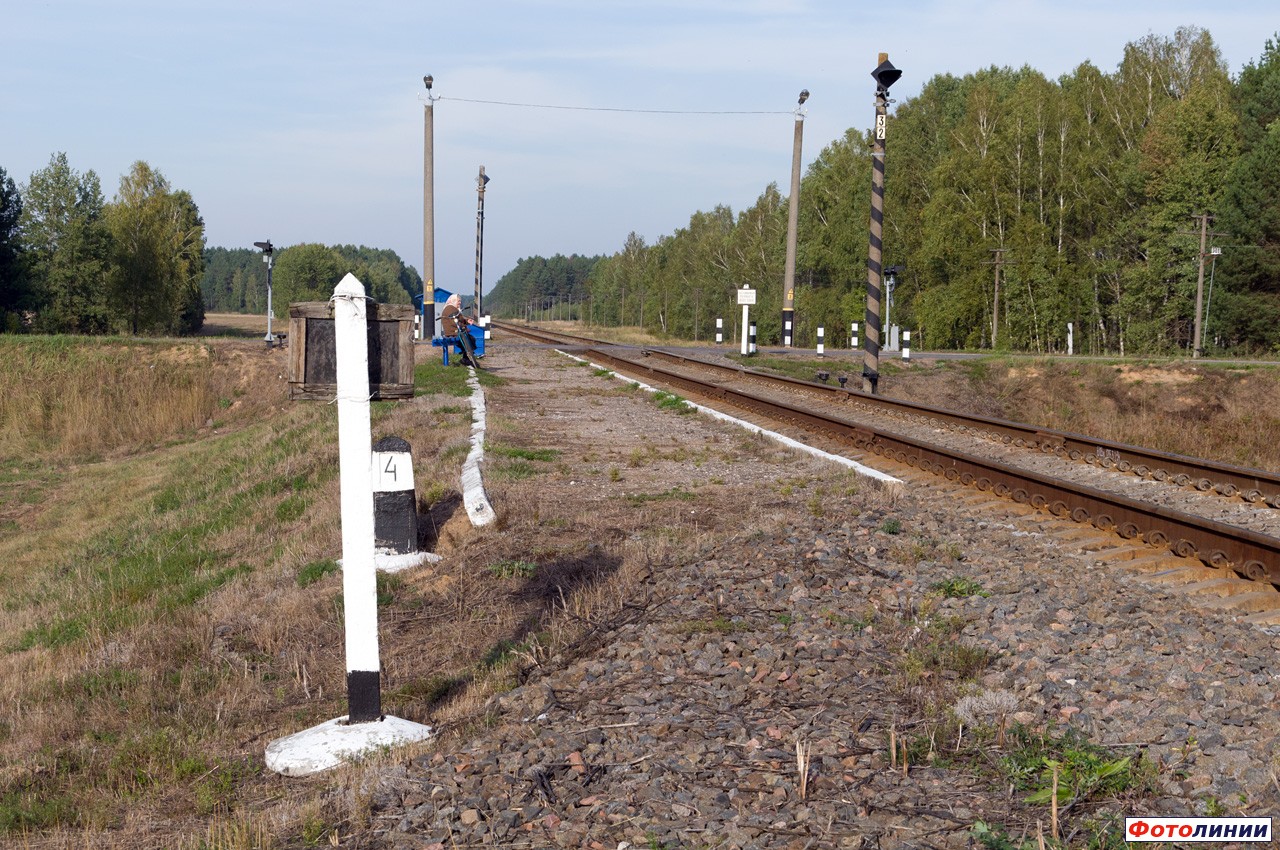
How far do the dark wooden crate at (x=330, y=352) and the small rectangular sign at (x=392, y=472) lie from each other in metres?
1.91

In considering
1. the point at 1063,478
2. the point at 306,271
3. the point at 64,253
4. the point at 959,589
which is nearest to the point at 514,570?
the point at 959,589

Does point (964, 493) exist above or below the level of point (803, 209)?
below

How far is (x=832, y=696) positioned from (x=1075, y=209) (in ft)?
186

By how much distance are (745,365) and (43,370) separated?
20483mm

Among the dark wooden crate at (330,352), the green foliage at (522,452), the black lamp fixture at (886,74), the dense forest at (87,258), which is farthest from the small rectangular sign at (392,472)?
the dense forest at (87,258)

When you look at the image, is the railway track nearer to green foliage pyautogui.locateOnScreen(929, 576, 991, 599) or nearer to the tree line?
green foliage pyautogui.locateOnScreen(929, 576, 991, 599)

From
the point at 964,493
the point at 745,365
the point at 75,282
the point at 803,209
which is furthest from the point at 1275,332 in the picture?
the point at 75,282

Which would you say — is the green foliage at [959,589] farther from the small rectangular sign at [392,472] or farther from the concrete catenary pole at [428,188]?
the concrete catenary pole at [428,188]

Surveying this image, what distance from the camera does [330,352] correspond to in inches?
208

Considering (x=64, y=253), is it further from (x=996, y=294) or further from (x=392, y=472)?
(x=392, y=472)

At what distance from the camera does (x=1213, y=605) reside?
20.1 feet

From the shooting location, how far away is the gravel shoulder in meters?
3.69

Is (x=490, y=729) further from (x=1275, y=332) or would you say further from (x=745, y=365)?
(x=1275, y=332)

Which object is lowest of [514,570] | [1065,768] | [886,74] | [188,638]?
[188,638]
